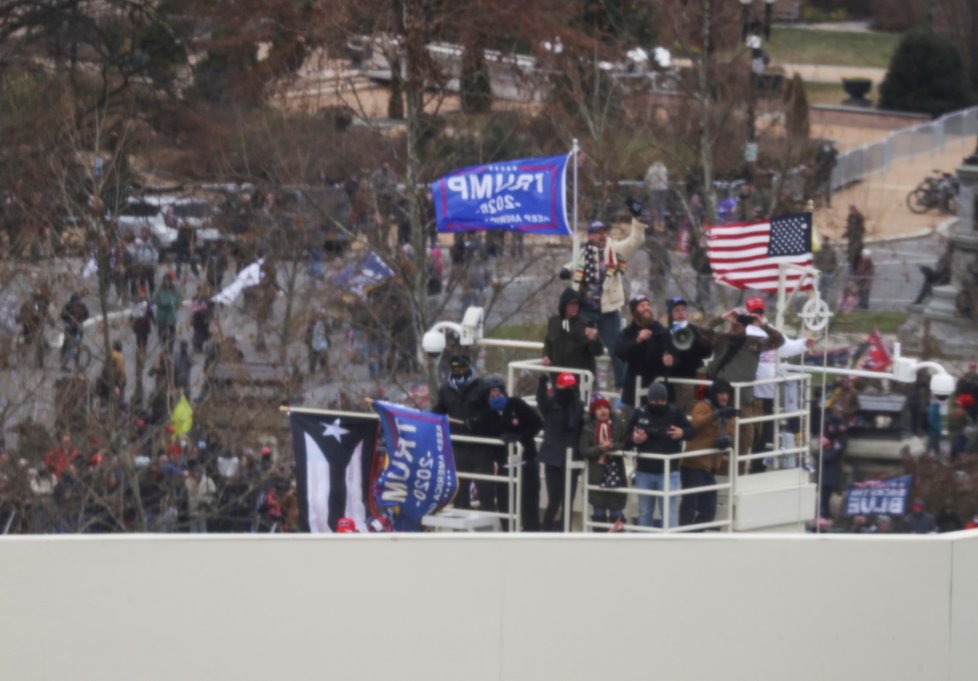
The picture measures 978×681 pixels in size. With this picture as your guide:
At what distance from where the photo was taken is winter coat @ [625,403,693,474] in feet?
39.9

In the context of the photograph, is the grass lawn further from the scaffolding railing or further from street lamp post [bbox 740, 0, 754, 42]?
the scaffolding railing

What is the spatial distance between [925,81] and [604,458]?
42164 millimetres

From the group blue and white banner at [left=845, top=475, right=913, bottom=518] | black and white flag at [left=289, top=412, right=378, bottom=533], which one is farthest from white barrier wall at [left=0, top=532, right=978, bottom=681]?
blue and white banner at [left=845, top=475, right=913, bottom=518]

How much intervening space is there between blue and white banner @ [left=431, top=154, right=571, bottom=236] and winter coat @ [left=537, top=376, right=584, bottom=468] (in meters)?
2.89

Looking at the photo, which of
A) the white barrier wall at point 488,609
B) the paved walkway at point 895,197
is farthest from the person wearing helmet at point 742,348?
the paved walkway at point 895,197

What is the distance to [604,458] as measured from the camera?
12383 millimetres

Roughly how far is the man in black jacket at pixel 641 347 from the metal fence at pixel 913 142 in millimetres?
33553

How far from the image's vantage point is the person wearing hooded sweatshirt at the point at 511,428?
12.7m

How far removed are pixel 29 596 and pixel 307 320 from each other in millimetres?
17803

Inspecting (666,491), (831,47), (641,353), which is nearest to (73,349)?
(641,353)

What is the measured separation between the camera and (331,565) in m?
8.75

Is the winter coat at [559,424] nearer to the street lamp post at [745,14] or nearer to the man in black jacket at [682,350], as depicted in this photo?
the man in black jacket at [682,350]

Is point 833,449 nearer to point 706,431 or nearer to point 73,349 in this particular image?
point 706,431

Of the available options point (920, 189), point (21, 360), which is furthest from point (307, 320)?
point (920, 189)
